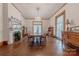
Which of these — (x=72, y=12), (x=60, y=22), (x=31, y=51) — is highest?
(x=72, y=12)

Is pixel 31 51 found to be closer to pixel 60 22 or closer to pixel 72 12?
pixel 72 12

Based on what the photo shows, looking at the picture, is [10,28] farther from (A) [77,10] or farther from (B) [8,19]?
(A) [77,10]

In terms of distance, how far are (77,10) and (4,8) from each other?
10.1 feet

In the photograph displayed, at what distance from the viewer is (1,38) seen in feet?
18.1

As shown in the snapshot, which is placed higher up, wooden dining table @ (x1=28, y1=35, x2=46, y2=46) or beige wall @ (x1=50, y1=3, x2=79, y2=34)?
beige wall @ (x1=50, y1=3, x2=79, y2=34)

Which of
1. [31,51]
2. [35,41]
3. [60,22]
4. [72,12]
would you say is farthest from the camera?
[60,22]

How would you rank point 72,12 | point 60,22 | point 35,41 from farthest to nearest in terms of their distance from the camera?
1. point 60,22
2. point 35,41
3. point 72,12

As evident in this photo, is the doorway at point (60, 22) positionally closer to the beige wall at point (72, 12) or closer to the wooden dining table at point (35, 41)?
the beige wall at point (72, 12)

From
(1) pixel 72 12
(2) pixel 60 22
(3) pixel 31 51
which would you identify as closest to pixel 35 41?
(2) pixel 60 22

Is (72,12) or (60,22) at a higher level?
(72,12)

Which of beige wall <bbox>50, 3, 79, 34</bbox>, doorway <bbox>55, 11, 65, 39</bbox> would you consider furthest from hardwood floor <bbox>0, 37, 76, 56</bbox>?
doorway <bbox>55, 11, 65, 39</bbox>

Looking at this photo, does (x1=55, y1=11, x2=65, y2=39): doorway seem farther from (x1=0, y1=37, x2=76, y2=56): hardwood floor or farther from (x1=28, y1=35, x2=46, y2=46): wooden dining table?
(x1=0, y1=37, x2=76, y2=56): hardwood floor

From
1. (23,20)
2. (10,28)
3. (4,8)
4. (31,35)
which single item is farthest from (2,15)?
(23,20)

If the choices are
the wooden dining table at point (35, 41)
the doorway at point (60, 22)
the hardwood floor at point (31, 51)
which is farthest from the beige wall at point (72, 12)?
the wooden dining table at point (35, 41)
